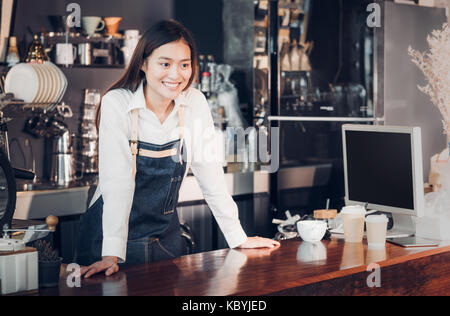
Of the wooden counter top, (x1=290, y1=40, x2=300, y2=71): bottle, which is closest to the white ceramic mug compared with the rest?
(x1=290, y1=40, x2=300, y2=71): bottle

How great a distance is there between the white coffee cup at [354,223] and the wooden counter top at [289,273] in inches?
1.6

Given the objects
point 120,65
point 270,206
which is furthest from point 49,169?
point 270,206

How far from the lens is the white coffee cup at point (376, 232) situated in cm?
253

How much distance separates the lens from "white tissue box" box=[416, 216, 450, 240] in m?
2.67

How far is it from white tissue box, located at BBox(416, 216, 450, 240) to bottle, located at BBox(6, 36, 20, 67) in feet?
8.22

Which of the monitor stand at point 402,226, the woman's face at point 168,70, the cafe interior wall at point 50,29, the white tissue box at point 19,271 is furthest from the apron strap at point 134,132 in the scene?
the cafe interior wall at point 50,29

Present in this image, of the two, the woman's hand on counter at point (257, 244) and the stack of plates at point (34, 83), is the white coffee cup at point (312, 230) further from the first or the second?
the stack of plates at point (34, 83)

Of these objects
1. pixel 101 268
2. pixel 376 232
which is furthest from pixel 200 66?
pixel 101 268

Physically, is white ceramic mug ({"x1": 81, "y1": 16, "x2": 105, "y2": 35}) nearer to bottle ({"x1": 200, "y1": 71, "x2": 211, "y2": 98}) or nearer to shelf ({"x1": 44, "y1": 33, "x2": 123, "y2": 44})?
shelf ({"x1": 44, "y1": 33, "x2": 123, "y2": 44})

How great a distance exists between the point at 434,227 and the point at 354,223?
33cm

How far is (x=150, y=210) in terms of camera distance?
103 inches

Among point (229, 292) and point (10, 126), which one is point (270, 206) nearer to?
point (10, 126)

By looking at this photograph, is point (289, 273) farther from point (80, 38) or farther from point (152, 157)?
point (80, 38)

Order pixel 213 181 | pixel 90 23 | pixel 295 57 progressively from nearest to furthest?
pixel 213 181 < pixel 90 23 < pixel 295 57
